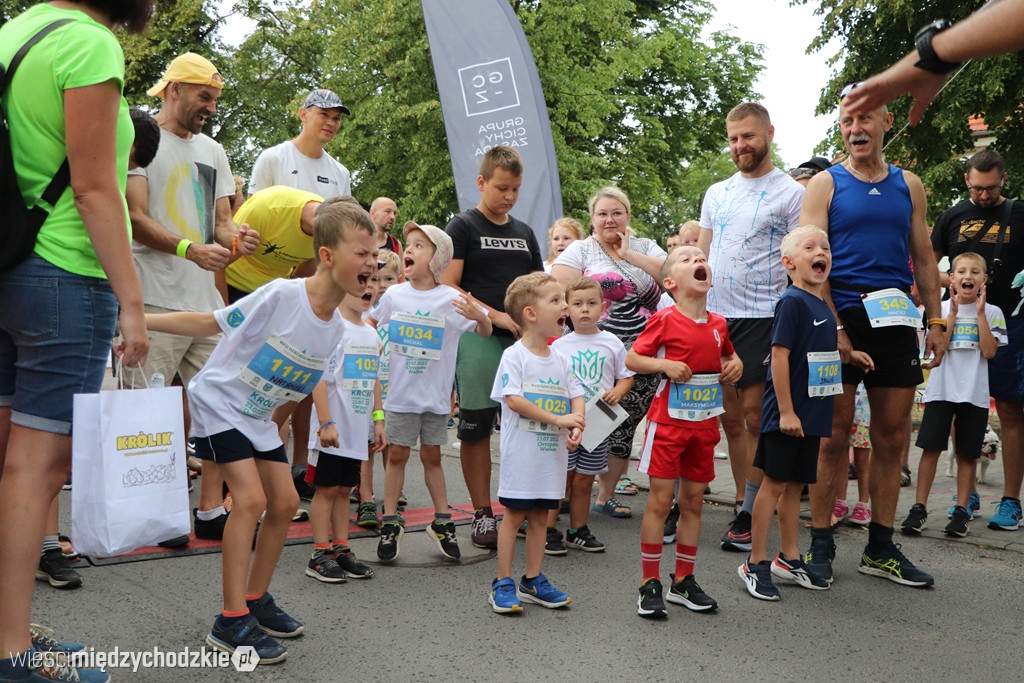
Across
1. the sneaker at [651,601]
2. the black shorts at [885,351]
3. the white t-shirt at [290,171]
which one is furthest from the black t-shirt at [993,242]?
the white t-shirt at [290,171]

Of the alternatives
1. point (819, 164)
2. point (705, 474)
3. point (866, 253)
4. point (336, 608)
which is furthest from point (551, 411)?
point (819, 164)

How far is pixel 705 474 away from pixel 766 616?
2.26 feet

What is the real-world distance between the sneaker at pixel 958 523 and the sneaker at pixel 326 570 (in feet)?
12.2

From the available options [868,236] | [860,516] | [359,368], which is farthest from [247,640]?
[860,516]

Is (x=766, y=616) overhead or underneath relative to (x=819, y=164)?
underneath

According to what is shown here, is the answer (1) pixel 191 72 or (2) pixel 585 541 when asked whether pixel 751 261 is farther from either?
(1) pixel 191 72

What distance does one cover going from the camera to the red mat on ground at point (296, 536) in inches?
197

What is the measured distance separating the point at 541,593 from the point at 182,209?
9.47ft

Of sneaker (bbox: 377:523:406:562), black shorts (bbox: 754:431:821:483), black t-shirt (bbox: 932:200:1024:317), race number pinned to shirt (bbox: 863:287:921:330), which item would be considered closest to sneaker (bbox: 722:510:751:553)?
black shorts (bbox: 754:431:821:483)

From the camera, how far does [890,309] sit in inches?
201

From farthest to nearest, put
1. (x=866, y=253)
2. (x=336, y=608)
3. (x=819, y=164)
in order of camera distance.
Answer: (x=819, y=164) → (x=866, y=253) → (x=336, y=608)

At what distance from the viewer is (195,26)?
29547 mm

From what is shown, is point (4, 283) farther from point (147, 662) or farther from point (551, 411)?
point (551, 411)

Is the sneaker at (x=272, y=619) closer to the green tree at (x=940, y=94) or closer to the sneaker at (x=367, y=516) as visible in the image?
the sneaker at (x=367, y=516)
